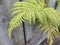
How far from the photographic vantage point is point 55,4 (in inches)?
74.8

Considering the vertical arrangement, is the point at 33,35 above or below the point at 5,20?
below

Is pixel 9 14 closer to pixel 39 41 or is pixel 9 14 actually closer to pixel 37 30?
pixel 37 30

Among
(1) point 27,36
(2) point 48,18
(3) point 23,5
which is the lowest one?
(1) point 27,36

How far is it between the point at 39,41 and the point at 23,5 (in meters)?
0.64

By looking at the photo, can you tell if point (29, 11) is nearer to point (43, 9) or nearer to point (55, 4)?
point (43, 9)

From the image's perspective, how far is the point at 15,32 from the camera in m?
1.45

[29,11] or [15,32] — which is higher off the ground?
[29,11]

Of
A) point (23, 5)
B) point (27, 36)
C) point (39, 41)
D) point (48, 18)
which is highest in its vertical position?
point (23, 5)

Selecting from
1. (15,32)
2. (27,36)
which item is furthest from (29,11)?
(27,36)

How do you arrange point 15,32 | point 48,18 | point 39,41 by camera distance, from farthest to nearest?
point 39,41 → point 15,32 → point 48,18

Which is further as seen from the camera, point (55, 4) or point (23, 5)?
point (55, 4)

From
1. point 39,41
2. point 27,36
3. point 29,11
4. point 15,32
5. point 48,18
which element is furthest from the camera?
point 39,41

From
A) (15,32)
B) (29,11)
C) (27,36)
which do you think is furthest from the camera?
(27,36)

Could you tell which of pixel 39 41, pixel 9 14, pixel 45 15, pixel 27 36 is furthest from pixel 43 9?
pixel 39 41
